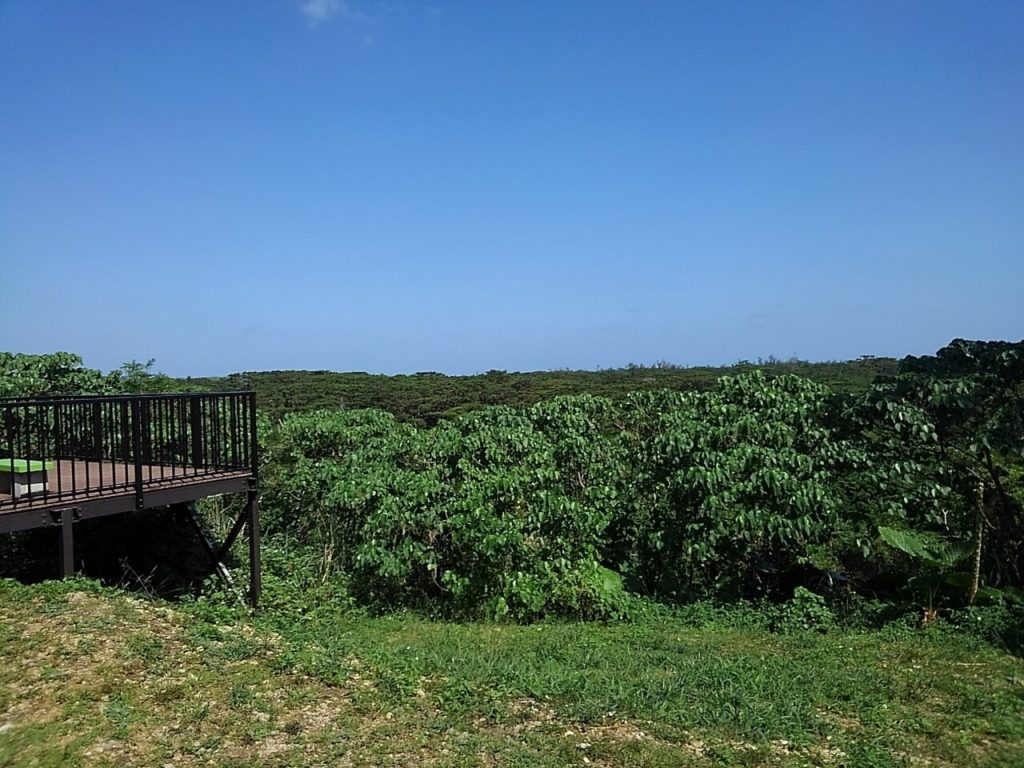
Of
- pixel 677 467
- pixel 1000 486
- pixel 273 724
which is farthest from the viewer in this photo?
pixel 677 467

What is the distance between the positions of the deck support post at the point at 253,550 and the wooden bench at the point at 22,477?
6.68 feet

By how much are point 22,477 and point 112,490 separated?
696 millimetres

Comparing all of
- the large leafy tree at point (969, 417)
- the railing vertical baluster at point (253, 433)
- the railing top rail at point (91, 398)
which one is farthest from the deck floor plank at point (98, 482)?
the large leafy tree at point (969, 417)

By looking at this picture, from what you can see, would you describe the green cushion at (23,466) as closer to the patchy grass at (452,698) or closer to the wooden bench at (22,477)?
the wooden bench at (22,477)

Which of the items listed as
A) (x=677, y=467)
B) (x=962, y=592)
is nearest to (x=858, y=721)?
(x=962, y=592)

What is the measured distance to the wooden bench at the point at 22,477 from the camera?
6.12m

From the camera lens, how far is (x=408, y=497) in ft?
26.8

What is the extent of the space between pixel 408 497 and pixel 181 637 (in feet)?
10.9

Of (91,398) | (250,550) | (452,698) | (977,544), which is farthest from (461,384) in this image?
(452,698)

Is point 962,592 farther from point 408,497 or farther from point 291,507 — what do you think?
point 291,507

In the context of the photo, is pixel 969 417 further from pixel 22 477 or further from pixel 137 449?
pixel 22 477

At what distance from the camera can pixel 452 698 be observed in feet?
14.2

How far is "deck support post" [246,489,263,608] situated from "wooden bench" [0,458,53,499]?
2037mm

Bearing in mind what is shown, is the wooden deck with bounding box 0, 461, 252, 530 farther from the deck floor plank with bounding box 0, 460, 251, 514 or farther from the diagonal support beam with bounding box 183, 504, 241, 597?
the diagonal support beam with bounding box 183, 504, 241, 597
